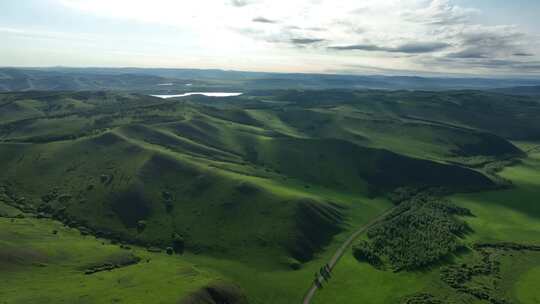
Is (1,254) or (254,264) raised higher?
(1,254)

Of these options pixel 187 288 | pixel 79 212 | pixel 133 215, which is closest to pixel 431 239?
pixel 187 288

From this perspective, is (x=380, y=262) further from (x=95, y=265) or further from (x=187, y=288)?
(x=95, y=265)

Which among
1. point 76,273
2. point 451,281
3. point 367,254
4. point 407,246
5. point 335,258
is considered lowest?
point 335,258

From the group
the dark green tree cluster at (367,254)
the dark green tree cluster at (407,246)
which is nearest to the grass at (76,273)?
the dark green tree cluster at (367,254)

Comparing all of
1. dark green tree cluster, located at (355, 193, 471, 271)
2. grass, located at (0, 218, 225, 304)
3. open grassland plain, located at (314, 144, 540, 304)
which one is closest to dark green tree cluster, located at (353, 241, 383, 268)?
dark green tree cluster, located at (355, 193, 471, 271)

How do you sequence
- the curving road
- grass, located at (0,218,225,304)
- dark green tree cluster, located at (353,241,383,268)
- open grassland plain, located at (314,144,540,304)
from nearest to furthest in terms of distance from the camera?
grass, located at (0,218,225,304) < the curving road < open grassland plain, located at (314,144,540,304) < dark green tree cluster, located at (353,241,383,268)

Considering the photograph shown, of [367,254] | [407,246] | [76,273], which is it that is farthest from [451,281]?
[76,273]

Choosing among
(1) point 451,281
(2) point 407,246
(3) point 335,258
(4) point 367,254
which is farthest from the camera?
(2) point 407,246

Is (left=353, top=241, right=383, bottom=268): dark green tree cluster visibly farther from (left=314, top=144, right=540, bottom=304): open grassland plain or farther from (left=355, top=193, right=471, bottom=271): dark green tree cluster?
(left=314, top=144, right=540, bottom=304): open grassland plain

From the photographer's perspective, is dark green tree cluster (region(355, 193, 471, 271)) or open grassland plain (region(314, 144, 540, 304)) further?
dark green tree cluster (region(355, 193, 471, 271))

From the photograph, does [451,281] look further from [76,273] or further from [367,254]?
[76,273]

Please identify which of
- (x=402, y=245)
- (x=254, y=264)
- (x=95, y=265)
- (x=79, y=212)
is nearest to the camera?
(x=95, y=265)
